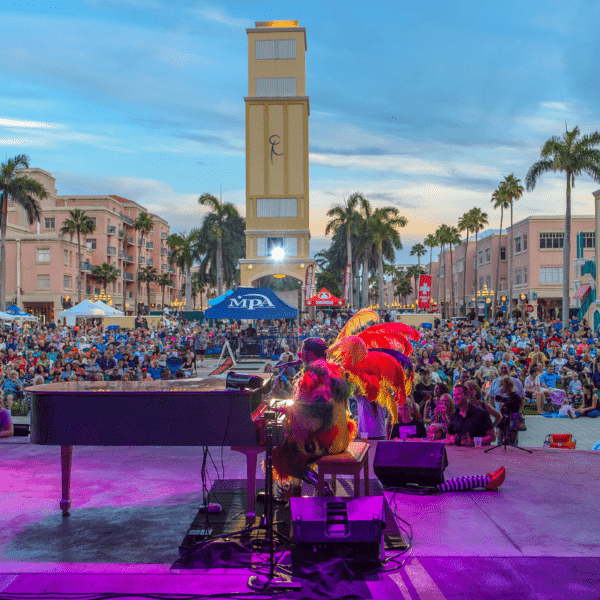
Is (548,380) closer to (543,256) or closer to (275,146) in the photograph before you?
(275,146)

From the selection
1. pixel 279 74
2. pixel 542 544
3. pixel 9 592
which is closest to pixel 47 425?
pixel 9 592

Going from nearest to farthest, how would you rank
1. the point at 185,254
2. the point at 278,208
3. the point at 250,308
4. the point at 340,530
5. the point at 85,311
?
the point at 340,530 < the point at 250,308 < the point at 85,311 < the point at 278,208 < the point at 185,254

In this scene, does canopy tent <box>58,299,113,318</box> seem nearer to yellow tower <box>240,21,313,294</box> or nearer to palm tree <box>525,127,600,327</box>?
yellow tower <box>240,21,313,294</box>

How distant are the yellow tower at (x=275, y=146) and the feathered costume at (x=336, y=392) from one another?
128 ft

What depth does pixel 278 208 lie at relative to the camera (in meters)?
45.7

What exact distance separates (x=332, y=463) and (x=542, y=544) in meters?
1.95

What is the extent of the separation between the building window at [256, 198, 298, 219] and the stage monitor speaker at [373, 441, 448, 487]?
39604 mm

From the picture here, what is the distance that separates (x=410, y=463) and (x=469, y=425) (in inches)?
111

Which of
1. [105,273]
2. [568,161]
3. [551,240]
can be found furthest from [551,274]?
[105,273]

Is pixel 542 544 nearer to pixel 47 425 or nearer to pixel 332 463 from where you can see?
pixel 332 463

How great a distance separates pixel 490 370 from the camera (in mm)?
13289

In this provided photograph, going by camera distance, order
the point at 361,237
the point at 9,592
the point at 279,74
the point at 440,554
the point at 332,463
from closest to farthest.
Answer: the point at 9,592 < the point at 440,554 < the point at 332,463 < the point at 279,74 < the point at 361,237

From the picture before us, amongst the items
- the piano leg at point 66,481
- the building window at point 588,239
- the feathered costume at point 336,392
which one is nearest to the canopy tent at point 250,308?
the feathered costume at point 336,392

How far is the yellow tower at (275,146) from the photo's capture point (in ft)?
150
